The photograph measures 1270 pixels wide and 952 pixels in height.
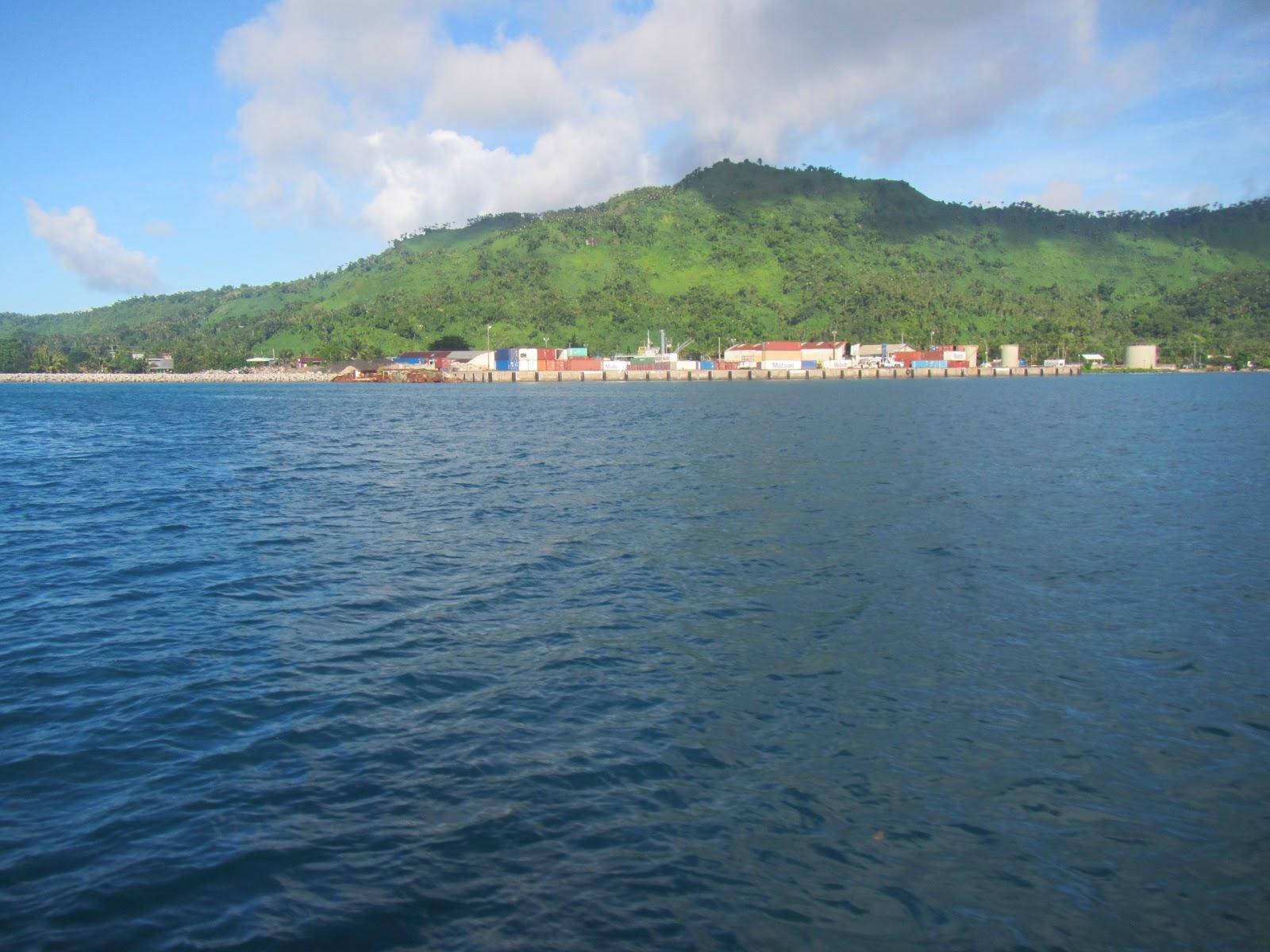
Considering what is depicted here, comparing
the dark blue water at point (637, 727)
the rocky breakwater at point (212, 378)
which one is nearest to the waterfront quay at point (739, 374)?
the rocky breakwater at point (212, 378)

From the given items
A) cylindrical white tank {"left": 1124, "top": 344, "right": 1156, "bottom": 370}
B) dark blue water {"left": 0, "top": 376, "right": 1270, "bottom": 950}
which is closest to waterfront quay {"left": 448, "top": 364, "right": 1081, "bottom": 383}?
cylindrical white tank {"left": 1124, "top": 344, "right": 1156, "bottom": 370}

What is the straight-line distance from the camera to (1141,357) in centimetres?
18562

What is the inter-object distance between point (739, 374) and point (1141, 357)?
93340mm

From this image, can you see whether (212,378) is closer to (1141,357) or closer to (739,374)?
(739,374)

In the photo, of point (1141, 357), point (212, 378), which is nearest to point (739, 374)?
point (1141, 357)

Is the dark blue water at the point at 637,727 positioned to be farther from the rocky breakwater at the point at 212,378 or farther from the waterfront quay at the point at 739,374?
the rocky breakwater at the point at 212,378

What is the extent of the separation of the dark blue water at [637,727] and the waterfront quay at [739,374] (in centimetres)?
13900

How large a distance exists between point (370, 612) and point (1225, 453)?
1465 inches

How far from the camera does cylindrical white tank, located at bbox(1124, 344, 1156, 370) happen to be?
609 feet

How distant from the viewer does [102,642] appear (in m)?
12.5

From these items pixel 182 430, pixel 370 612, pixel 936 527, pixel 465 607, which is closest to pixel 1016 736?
pixel 465 607

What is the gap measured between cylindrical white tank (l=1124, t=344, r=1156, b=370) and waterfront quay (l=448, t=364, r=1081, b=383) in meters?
21.1

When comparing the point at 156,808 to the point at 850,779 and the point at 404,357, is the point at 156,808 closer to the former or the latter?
the point at 850,779

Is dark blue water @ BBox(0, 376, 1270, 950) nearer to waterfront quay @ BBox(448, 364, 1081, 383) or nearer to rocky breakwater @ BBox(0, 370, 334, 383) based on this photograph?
waterfront quay @ BBox(448, 364, 1081, 383)
